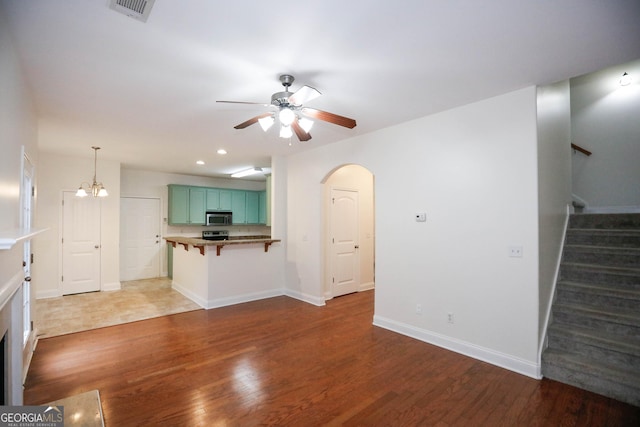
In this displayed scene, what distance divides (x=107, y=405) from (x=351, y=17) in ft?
10.5

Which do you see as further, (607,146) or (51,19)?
(607,146)

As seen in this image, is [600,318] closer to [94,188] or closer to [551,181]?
[551,181]

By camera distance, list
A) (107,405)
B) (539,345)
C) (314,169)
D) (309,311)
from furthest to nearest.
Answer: (314,169), (309,311), (539,345), (107,405)

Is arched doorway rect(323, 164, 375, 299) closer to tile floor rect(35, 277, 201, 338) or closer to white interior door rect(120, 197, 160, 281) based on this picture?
tile floor rect(35, 277, 201, 338)

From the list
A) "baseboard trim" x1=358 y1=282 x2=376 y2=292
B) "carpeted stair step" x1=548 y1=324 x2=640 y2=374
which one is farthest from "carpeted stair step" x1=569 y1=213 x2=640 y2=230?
"baseboard trim" x1=358 y1=282 x2=376 y2=292

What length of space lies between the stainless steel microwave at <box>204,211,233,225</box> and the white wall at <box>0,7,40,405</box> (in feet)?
16.9

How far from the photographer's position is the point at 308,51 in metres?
2.12

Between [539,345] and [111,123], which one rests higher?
[111,123]

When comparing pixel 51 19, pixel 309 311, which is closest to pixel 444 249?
pixel 309 311

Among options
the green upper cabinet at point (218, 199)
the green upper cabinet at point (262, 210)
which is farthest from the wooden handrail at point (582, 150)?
the green upper cabinet at point (218, 199)

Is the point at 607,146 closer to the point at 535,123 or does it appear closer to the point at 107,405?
the point at 535,123

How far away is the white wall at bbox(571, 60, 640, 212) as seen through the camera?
421 centimetres

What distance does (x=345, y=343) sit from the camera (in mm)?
3422

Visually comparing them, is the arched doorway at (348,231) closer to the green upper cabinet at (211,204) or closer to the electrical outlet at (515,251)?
the electrical outlet at (515,251)
